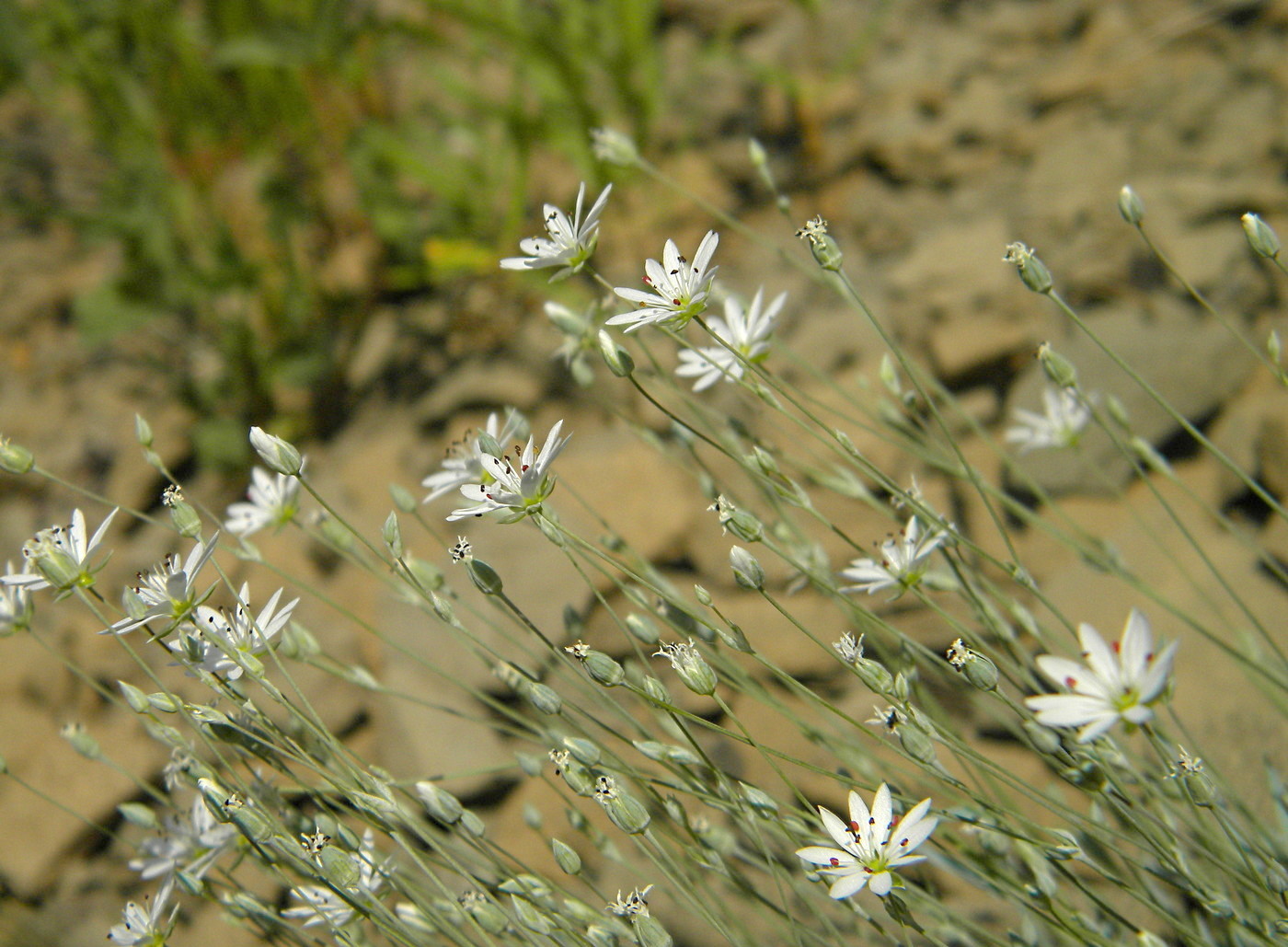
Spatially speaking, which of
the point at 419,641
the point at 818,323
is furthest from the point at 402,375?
the point at 818,323

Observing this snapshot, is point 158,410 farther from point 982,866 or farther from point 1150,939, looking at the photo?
point 1150,939

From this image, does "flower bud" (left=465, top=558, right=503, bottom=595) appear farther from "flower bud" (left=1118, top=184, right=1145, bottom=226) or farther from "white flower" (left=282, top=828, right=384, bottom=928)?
"flower bud" (left=1118, top=184, right=1145, bottom=226)

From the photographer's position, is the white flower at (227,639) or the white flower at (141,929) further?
the white flower at (141,929)

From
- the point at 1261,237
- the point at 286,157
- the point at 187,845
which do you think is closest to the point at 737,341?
the point at 1261,237

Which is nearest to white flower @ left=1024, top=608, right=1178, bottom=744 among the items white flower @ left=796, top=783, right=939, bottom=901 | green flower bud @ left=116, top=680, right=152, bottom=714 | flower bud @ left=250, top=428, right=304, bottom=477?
white flower @ left=796, top=783, right=939, bottom=901

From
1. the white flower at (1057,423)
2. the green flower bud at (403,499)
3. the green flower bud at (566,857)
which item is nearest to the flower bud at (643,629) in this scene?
the green flower bud at (566,857)

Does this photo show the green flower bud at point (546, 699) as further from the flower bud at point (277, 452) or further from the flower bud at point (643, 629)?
the flower bud at point (277, 452)

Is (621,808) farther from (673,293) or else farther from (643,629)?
(673,293)
